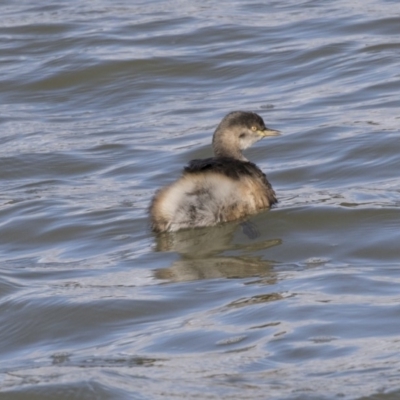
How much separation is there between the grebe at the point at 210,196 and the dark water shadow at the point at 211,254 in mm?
62

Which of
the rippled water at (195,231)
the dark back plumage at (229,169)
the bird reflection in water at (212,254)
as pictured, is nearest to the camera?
the rippled water at (195,231)

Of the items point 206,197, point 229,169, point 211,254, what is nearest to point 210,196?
point 206,197

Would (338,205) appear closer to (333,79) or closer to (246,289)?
(246,289)

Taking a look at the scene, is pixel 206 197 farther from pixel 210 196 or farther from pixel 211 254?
pixel 211 254

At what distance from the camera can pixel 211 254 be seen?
6.66 meters

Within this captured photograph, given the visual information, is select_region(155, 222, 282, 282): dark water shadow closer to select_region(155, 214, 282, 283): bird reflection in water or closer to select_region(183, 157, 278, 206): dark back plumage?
select_region(155, 214, 282, 283): bird reflection in water

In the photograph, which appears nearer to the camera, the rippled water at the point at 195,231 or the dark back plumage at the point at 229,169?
the rippled water at the point at 195,231

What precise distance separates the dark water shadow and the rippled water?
16 millimetres

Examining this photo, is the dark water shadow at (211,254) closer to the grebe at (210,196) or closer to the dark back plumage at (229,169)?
the grebe at (210,196)

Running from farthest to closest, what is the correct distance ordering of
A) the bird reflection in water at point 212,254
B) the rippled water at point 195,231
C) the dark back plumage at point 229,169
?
the dark back plumage at point 229,169
the bird reflection in water at point 212,254
the rippled water at point 195,231

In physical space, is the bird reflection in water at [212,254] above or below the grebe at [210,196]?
below

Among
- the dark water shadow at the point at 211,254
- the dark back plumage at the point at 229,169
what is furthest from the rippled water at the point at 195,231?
the dark back plumage at the point at 229,169

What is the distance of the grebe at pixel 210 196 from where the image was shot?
684 cm

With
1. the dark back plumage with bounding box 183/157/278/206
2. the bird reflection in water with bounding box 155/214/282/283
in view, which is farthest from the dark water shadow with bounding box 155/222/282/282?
the dark back plumage with bounding box 183/157/278/206
